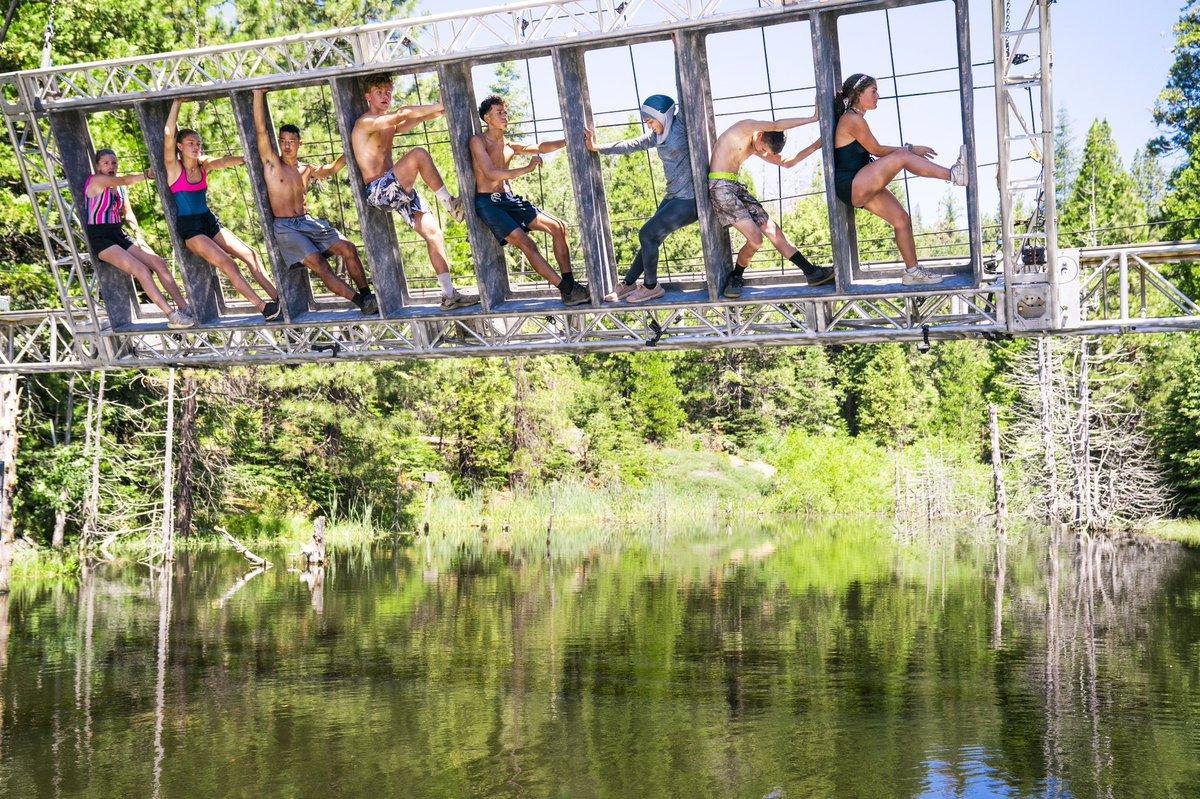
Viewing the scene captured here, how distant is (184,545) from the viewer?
3441 cm

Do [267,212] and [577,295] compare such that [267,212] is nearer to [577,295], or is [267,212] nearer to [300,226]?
[300,226]

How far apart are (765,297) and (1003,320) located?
2356 mm

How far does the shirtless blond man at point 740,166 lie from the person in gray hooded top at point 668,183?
1.16 ft

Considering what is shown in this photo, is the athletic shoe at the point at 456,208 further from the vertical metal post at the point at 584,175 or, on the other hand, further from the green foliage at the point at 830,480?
the green foliage at the point at 830,480

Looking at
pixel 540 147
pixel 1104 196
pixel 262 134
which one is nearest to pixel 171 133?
pixel 262 134

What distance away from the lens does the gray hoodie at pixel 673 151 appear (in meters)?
12.7

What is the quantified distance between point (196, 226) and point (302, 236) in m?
1.40

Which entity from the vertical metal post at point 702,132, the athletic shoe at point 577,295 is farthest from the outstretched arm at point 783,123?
the athletic shoe at point 577,295

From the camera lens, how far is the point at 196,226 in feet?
46.8

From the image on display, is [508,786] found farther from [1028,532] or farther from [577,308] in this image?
[1028,532]

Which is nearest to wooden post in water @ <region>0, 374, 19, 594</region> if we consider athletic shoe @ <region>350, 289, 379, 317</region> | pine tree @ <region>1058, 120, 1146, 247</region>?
athletic shoe @ <region>350, 289, 379, 317</region>

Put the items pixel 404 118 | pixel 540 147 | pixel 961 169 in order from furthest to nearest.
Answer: pixel 404 118
pixel 540 147
pixel 961 169

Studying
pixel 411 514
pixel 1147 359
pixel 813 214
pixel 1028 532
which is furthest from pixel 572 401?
pixel 813 214

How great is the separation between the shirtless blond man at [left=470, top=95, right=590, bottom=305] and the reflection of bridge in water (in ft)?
0.55
